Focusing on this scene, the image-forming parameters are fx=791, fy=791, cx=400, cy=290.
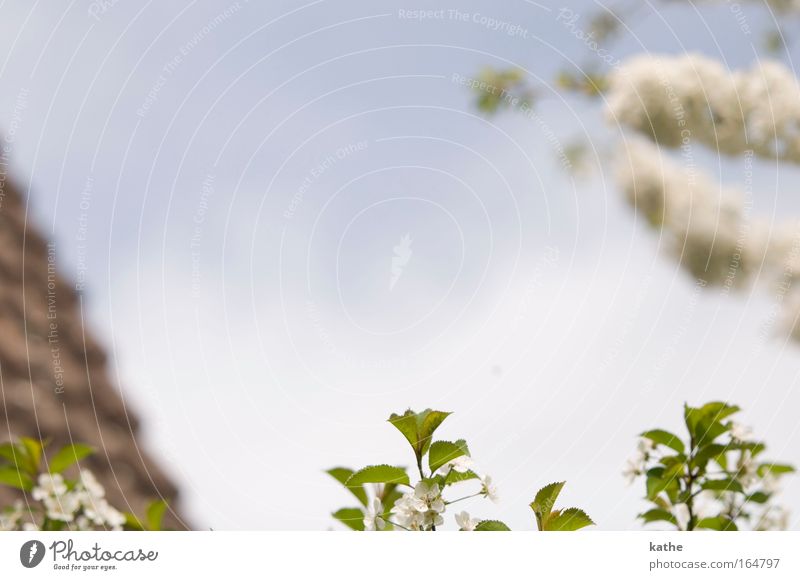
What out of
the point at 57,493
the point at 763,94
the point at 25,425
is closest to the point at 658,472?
the point at 763,94

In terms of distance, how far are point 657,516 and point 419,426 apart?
79 centimetres

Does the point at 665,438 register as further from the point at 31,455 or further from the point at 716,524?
the point at 31,455

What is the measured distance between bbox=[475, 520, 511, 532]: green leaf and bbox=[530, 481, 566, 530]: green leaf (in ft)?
A: 0.34

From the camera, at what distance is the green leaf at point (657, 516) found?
6.50 ft

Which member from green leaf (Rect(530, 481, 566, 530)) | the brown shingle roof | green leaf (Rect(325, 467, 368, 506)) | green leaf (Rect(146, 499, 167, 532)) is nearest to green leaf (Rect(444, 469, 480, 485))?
green leaf (Rect(530, 481, 566, 530))

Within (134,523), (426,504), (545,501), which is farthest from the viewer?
(134,523)

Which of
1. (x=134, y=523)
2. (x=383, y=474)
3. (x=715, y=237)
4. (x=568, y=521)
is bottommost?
(x=134, y=523)

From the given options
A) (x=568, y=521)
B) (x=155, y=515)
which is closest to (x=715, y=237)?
(x=568, y=521)

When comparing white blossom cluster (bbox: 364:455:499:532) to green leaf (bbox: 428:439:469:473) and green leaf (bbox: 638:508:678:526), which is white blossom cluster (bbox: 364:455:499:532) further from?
green leaf (bbox: 638:508:678:526)

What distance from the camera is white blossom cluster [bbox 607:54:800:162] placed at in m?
2.44

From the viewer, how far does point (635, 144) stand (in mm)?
2525

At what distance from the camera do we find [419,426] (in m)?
1.58

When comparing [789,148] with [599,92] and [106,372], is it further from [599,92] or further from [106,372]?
[106,372]

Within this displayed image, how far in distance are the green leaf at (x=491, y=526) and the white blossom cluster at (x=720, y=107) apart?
1.41m
